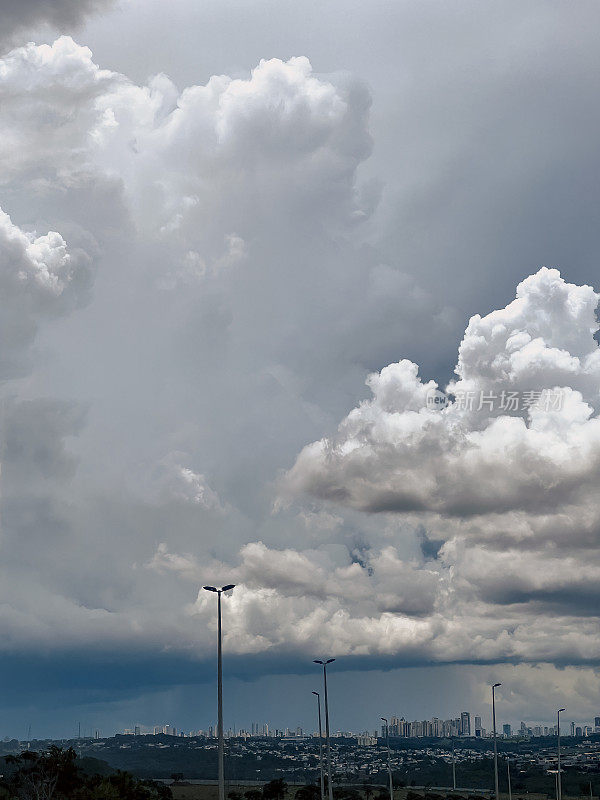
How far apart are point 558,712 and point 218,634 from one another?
314 feet

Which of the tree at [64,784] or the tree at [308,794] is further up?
the tree at [64,784]

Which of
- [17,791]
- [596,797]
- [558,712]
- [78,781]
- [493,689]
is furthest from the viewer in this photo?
[596,797]

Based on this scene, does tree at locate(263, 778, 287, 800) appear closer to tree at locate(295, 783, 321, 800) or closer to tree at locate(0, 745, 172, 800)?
tree at locate(295, 783, 321, 800)

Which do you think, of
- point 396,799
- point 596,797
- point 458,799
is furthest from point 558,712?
point 596,797

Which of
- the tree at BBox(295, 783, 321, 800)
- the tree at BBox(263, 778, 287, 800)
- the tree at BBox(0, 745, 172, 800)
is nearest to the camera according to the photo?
the tree at BBox(0, 745, 172, 800)

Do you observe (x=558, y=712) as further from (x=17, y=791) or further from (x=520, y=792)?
(x=17, y=791)

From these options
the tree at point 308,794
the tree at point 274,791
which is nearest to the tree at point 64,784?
the tree at point 308,794

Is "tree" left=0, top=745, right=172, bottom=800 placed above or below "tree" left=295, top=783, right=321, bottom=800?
above

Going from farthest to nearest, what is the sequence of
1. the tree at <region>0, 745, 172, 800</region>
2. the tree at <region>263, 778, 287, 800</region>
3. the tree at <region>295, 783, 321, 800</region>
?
the tree at <region>263, 778, 287, 800</region>, the tree at <region>295, 783, 321, 800</region>, the tree at <region>0, 745, 172, 800</region>

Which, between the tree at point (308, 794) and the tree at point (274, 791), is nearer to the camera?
the tree at point (308, 794)

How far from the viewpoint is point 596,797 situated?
591ft

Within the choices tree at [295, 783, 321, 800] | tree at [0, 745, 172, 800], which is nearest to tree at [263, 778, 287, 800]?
tree at [295, 783, 321, 800]

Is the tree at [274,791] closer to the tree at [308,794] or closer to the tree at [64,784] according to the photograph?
the tree at [308,794]

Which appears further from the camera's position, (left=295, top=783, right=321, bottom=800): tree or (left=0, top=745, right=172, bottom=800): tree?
(left=295, top=783, right=321, bottom=800): tree
